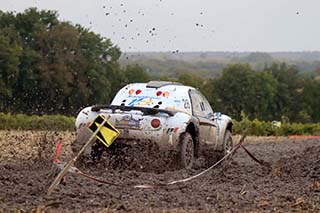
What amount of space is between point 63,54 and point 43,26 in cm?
477

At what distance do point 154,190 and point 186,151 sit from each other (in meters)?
4.03

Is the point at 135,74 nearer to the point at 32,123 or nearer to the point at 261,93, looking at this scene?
the point at 261,93

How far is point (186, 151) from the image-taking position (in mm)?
14391

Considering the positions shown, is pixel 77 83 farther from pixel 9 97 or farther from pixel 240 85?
pixel 240 85

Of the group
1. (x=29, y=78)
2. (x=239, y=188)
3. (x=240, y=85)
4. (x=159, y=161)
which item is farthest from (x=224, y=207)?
(x=240, y=85)

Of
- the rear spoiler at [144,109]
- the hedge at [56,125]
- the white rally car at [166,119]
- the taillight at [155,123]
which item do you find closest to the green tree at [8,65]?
the hedge at [56,125]

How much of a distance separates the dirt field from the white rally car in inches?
12.2

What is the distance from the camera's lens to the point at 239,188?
36.1 feet

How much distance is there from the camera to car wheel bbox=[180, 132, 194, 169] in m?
14.2

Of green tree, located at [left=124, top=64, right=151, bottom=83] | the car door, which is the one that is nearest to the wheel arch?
the car door

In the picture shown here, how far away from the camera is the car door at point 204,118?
15.6m

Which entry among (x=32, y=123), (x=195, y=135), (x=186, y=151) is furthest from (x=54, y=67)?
(x=186, y=151)

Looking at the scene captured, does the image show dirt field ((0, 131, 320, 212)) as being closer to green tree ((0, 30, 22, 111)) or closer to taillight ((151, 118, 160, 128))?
taillight ((151, 118, 160, 128))

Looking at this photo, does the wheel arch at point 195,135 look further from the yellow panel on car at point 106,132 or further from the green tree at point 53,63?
the green tree at point 53,63
